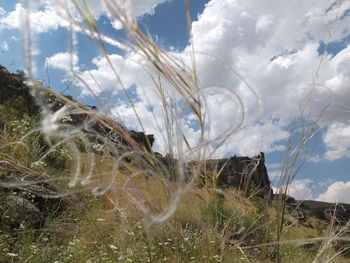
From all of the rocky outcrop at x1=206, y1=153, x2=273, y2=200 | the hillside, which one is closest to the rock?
the hillside

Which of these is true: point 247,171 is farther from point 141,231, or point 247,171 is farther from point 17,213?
point 17,213

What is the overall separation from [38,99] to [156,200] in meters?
0.79

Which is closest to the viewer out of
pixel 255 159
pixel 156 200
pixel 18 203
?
pixel 156 200

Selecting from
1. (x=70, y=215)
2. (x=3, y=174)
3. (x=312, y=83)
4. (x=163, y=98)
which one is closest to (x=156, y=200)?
(x=163, y=98)

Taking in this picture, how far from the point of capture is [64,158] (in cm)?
579

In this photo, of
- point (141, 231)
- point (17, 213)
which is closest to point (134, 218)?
point (141, 231)

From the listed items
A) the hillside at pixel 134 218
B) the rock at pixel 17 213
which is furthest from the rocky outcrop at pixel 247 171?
the rock at pixel 17 213

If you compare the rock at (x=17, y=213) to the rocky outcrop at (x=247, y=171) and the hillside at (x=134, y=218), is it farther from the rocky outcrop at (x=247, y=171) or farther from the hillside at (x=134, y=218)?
the rocky outcrop at (x=247, y=171)

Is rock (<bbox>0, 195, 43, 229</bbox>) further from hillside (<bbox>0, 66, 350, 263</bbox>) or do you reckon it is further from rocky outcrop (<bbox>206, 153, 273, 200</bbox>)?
rocky outcrop (<bbox>206, 153, 273, 200</bbox>)

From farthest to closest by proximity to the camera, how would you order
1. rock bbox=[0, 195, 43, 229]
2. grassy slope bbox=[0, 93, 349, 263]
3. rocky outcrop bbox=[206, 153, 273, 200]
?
rock bbox=[0, 195, 43, 229]
rocky outcrop bbox=[206, 153, 273, 200]
grassy slope bbox=[0, 93, 349, 263]

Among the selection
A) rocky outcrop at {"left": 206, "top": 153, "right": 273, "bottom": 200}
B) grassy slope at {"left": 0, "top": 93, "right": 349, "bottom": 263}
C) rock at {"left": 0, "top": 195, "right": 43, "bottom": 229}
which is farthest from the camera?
rock at {"left": 0, "top": 195, "right": 43, "bottom": 229}

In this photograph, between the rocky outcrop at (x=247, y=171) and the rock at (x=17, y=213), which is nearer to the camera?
the rocky outcrop at (x=247, y=171)

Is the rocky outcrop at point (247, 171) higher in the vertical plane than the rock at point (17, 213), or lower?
higher

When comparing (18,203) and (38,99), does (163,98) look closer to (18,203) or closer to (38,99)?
(38,99)
